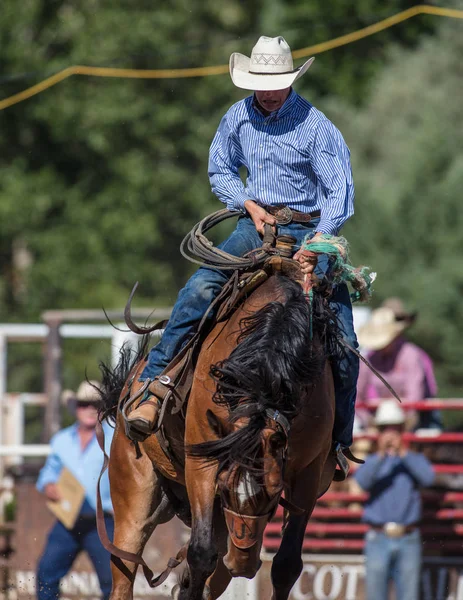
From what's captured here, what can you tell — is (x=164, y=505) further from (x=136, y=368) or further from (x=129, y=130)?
(x=129, y=130)

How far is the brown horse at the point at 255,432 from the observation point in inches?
198

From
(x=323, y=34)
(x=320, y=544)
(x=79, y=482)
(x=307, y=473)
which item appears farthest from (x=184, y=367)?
(x=323, y=34)

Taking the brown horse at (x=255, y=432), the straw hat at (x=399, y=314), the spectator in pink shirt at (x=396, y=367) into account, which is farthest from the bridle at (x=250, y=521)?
the straw hat at (x=399, y=314)

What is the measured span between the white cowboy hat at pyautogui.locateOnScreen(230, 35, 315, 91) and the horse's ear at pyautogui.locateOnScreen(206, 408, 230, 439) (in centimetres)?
160

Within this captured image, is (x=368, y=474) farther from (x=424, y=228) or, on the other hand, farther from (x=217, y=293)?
(x=424, y=228)

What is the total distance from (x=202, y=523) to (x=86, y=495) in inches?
170

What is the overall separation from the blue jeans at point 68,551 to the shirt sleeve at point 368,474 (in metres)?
2.07

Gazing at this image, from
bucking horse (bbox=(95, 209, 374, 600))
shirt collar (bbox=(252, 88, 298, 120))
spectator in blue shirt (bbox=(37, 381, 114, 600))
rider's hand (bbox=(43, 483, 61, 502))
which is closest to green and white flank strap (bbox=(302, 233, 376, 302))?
bucking horse (bbox=(95, 209, 374, 600))

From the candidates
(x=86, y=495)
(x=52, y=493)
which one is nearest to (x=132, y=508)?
(x=86, y=495)

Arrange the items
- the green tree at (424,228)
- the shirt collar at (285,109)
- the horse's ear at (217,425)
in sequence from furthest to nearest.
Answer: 1. the green tree at (424,228)
2. the shirt collar at (285,109)
3. the horse's ear at (217,425)

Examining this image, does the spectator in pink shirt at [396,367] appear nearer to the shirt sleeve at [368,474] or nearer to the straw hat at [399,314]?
the straw hat at [399,314]

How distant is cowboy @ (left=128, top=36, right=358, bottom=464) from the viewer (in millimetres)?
5672

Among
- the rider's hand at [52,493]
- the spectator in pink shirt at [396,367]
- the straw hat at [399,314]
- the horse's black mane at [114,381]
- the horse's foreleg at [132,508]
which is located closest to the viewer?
the horse's foreleg at [132,508]

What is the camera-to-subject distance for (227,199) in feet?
19.6
